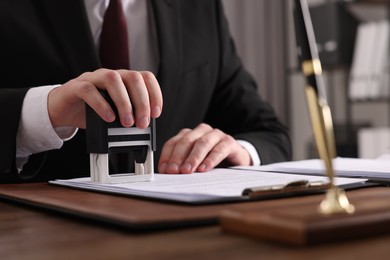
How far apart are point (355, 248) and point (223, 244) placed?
0.11 meters

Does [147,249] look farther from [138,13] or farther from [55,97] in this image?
[138,13]

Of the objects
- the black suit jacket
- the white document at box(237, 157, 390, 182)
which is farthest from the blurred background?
the white document at box(237, 157, 390, 182)

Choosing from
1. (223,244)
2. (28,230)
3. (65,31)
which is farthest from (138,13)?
(223,244)

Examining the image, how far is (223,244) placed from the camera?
1.78 feet

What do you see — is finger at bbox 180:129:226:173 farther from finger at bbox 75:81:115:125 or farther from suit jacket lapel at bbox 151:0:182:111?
suit jacket lapel at bbox 151:0:182:111

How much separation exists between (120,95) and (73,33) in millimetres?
583

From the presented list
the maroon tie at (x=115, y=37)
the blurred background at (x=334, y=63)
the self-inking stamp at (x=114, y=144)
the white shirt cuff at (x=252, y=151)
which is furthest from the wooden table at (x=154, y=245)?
the blurred background at (x=334, y=63)

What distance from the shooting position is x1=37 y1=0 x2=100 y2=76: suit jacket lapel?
147cm

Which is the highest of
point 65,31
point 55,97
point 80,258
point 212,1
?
point 212,1

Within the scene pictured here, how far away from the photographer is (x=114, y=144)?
940 mm

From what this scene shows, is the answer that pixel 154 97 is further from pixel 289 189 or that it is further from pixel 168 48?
pixel 168 48

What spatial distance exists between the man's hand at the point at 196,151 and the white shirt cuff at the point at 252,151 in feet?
0.35

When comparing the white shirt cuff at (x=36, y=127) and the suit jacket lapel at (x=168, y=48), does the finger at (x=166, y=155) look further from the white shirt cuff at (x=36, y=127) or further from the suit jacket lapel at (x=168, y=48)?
the suit jacket lapel at (x=168, y=48)

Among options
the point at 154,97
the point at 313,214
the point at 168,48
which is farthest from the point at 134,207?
the point at 168,48
